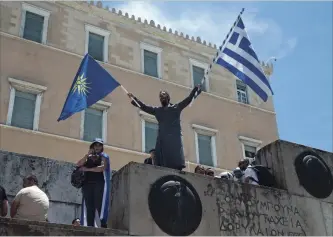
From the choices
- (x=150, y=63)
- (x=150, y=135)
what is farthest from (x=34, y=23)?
(x=150, y=135)

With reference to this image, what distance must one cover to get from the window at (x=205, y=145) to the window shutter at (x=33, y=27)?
8237 mm

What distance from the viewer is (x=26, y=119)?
61.6 ft

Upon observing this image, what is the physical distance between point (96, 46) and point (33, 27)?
120 inches

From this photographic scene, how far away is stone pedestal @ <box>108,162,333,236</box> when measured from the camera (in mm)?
5844

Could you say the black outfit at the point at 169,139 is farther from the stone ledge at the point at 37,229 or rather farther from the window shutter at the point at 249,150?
the window shutter at the point at 249,150

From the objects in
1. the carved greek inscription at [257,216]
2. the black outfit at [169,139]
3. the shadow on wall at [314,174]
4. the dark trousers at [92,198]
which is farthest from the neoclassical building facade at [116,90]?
the carved greek inscription at [257,216]

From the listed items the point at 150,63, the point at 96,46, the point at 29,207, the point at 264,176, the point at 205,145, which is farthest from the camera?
the point at 150,63

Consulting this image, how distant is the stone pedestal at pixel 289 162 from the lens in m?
7.40

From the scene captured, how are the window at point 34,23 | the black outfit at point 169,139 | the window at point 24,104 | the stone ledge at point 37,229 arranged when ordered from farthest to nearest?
the window at point 34,23
the window at point 24,104
the black outfit at point 169,139
the stone ledge at point 37,229

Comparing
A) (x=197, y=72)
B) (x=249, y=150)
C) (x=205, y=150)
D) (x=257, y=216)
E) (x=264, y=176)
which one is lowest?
(x=257, y=216)

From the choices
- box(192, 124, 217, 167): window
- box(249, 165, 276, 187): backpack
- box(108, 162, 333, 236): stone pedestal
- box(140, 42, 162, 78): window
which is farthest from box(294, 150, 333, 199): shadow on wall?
box(140, 42, 162, 78): window

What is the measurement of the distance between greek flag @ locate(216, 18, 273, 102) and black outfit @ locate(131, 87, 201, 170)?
188 cm

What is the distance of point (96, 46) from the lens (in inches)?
887

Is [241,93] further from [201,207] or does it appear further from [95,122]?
[201,207]
